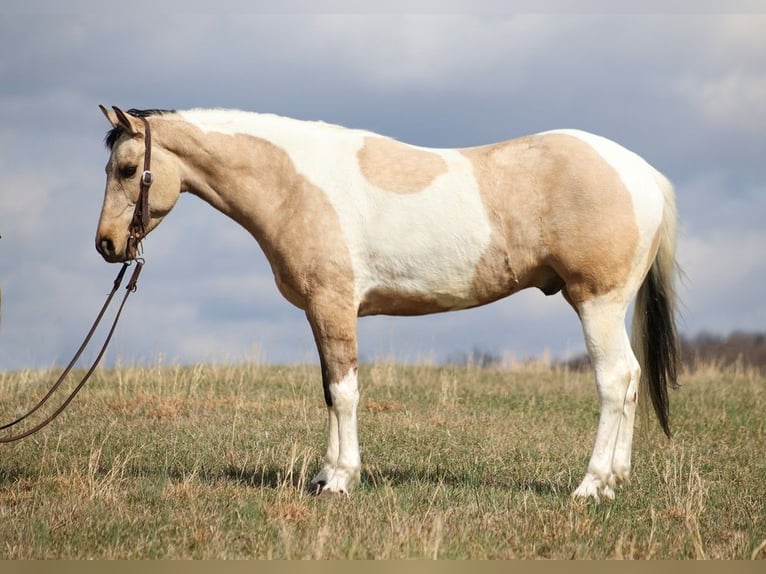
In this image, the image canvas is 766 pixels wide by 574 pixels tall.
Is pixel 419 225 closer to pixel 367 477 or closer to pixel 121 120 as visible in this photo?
pixel 367 477

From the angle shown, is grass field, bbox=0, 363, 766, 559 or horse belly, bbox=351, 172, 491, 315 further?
horse belly, bbox=351, 172, 491, 315

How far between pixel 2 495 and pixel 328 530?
301cm

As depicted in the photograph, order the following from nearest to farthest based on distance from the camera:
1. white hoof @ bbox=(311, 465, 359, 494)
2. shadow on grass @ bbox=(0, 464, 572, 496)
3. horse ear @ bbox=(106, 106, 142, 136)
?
white hoof @ bbox=(311, 465, 359, 494) → horse ear @ bbox=(106, 106, 142, 136) → shadow on grass @ bbox=(0, 464, 572, 496)

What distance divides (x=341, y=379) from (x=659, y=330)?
281 centimetres

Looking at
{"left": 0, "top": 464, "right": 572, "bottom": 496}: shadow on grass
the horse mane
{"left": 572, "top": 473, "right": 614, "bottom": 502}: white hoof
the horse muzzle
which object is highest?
the horse mane

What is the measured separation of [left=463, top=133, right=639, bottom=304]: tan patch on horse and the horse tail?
837mm

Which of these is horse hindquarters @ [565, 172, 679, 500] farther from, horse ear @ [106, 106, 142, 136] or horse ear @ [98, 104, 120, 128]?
horse ear @ [98, 104, 120, 128]

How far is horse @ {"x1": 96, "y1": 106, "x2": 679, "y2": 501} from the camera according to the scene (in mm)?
6695

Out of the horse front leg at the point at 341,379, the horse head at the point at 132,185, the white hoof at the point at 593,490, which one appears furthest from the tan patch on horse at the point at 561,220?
the horse head at the point at 132,185

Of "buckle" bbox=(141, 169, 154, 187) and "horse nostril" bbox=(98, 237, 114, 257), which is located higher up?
"buckle" bbox=(141, 169, 154, 187)

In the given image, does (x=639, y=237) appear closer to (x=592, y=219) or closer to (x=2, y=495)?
(x=592, y=219)

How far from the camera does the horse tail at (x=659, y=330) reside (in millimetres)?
7469

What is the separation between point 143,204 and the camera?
7074mm

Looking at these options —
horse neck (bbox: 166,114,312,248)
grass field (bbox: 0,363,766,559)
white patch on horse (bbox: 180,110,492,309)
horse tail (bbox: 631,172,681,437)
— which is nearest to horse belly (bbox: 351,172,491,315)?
white patch on horse (bbox: 180,110,492,309)
